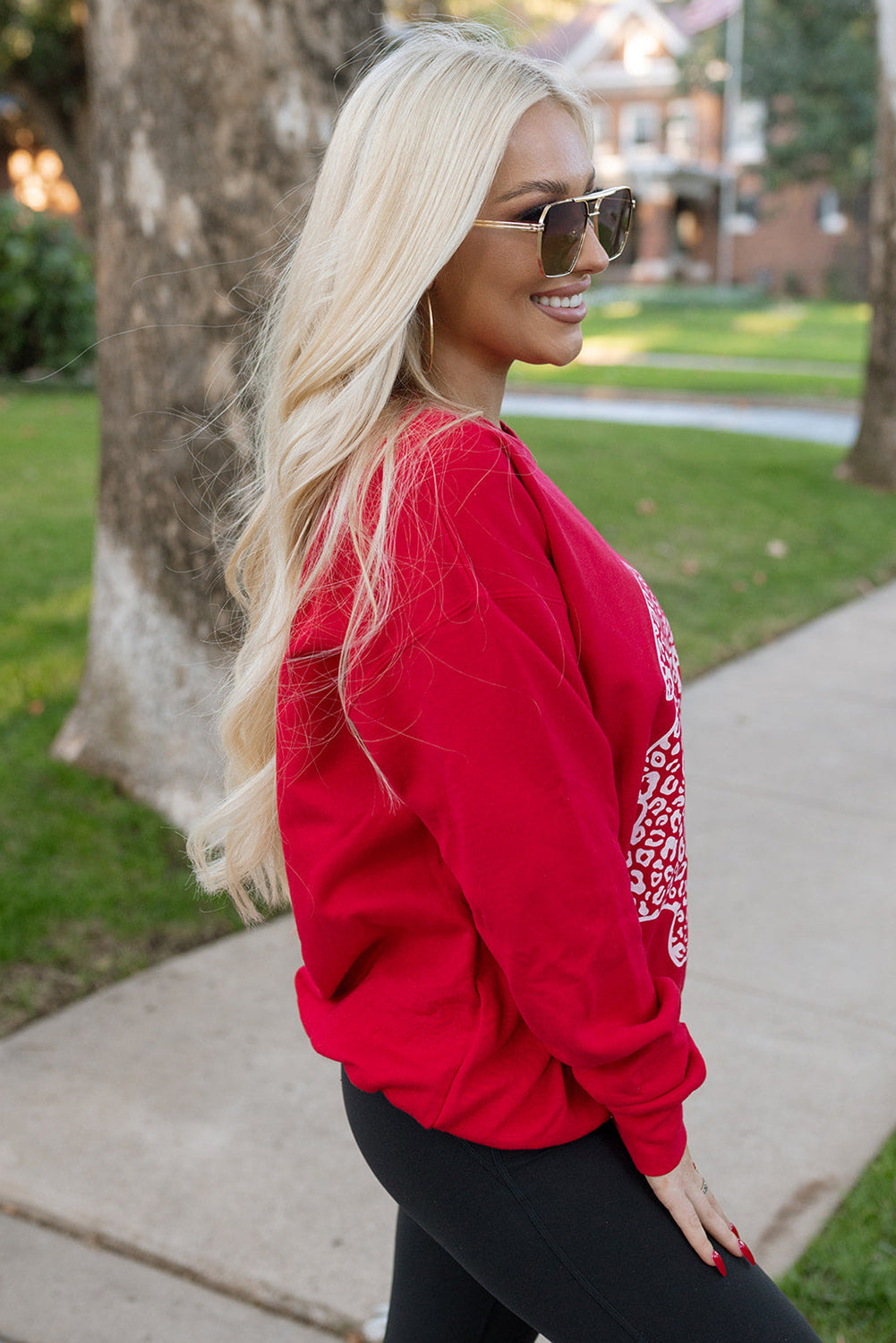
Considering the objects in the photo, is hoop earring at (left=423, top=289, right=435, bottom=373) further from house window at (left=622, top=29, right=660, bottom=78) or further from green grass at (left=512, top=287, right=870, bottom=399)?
house window at (left=622, top=29, right=660, bottom=78)

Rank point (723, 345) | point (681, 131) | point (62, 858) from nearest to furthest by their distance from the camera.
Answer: point (62, 858) → point (723, 345) → point (681, 131)

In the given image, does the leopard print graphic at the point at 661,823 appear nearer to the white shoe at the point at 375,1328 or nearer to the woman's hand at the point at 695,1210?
the woman's hand at the point at 695,1210

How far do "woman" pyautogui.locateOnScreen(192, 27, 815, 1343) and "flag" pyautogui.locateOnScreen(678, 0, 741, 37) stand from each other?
46460 millimetres

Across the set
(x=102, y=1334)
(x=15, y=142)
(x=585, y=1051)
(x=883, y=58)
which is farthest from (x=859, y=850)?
(x=15, y=142)

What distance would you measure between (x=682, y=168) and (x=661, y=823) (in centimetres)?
4844

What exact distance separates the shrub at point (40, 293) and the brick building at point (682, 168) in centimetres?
3460

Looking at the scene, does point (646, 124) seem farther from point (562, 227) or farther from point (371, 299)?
point (371, 299)

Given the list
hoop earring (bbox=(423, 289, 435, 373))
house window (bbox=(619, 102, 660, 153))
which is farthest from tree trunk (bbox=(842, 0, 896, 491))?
house window (bbox=(619, 102, 660, 153))

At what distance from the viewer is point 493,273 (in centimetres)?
150

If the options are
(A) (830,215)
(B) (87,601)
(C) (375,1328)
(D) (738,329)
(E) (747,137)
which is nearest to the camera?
(C) (375,1328)

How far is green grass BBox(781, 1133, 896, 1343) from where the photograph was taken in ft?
8.33

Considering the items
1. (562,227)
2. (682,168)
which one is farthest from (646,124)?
(562,227)

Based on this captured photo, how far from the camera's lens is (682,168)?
46125 mm

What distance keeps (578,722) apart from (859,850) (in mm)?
3616
